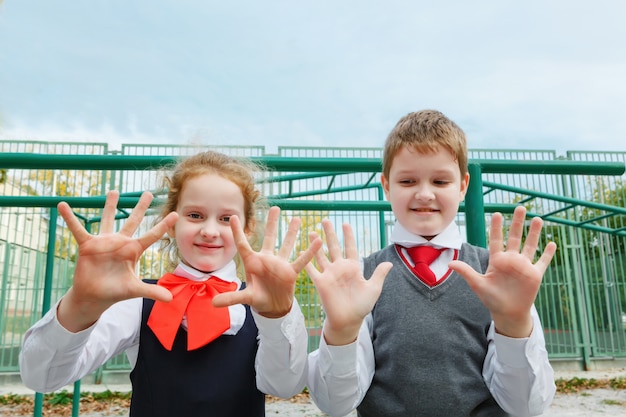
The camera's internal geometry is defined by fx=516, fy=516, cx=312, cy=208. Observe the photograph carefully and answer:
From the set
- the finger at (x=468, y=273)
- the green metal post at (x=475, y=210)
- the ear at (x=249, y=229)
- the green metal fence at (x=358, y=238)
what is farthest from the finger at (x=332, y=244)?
the green metal fence at (x=358, y=238)

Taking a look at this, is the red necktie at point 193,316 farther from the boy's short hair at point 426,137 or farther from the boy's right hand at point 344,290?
the boy's short hair at point 426,137

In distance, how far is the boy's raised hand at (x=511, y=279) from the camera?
1.03m

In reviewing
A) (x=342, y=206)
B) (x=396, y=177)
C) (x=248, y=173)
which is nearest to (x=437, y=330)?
(x=396, y=177)

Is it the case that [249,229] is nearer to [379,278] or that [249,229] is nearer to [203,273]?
[203,273]

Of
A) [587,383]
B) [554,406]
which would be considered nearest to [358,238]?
[554,406]

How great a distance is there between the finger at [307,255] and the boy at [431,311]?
68 millimetres

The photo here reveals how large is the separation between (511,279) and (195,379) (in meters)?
0.78

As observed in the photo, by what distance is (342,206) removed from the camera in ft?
11.0

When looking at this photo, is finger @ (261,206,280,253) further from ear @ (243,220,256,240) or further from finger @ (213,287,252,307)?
ear @ (243,220,256,240)

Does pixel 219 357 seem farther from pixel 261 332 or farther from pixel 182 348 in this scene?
pixel 261 332

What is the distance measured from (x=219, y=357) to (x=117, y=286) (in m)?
0.40

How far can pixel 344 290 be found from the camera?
3.51 feet

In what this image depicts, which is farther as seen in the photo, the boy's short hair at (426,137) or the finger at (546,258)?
the boy's short hair at (426,137)

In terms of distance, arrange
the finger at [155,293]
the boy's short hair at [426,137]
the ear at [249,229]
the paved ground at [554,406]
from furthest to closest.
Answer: the paved ground at [554,406], the ear at [249,229], the boy's short hair at [426,137], the finger at [155,293]
